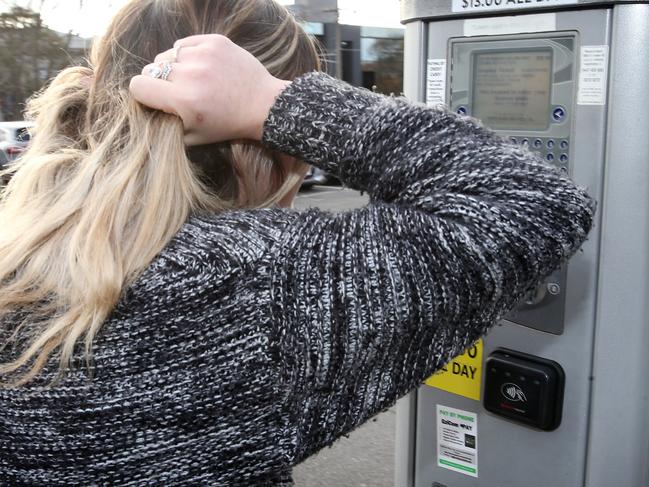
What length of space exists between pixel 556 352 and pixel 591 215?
62cm

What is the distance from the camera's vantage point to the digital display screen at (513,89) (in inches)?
53.4

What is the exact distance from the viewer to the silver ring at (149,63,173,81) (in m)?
0.92

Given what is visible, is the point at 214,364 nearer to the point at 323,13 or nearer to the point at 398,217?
the point at 398,217

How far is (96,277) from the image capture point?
32.3 inches

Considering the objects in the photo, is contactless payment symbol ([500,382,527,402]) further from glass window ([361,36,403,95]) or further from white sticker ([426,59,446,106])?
glass window ([361,36,403,95])

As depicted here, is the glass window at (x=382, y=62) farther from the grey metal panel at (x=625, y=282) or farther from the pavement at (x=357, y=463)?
the grey metal panel at (x=625, y=282)

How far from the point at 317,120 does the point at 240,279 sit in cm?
25

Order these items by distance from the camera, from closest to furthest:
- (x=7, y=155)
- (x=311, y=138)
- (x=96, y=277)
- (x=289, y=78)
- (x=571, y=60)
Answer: (x=96, y=277), (x=311, y=138), (x=289, y=78), (x=571, y=60), (x=7, y=155)

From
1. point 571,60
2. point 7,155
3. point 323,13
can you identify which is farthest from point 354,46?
point 571,60

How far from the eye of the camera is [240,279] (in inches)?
32.5

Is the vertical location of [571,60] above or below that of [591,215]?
above

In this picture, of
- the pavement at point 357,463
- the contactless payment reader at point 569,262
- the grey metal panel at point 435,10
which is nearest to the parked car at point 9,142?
the pavement at point 357,463

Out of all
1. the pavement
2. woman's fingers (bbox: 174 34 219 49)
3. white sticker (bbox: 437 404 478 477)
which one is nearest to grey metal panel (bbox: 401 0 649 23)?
woman's fingers (bbox: 174 34 219 49)

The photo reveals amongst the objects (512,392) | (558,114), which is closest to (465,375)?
(512,392)
